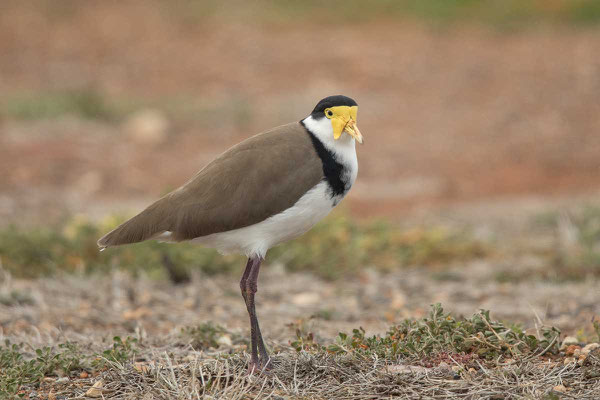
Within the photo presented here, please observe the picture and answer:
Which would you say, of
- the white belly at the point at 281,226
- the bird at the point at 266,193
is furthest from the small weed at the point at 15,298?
the white belly at the point at 281,226

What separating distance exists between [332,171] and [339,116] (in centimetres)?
28

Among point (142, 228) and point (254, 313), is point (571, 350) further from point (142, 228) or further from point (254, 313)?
point (142, 228)

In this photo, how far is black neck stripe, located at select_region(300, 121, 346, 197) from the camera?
4.10m

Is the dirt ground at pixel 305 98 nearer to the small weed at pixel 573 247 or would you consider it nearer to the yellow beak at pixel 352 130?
the small weed at pixel 573 247

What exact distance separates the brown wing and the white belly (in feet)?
0.11

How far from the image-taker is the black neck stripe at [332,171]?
4.10m

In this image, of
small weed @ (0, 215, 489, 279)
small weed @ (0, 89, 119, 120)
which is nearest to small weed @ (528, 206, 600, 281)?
small weed @ (0, 215, 489, 279)

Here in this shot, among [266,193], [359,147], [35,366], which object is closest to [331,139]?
[266,193]

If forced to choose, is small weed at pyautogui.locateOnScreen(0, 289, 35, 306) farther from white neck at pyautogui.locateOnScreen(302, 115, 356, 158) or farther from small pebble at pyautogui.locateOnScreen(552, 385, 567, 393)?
small pebble at pyautogui.locateOnScreen(552, 385, 567, 393)

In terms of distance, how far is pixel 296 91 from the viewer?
47.1 feet

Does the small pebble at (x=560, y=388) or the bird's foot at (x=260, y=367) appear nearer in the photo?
the small pebble at (x=560, y=388)

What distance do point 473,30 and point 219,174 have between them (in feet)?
44.4

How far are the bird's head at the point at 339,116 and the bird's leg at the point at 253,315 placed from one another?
2.49 feet

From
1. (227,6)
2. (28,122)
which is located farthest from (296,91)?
(227,6)
